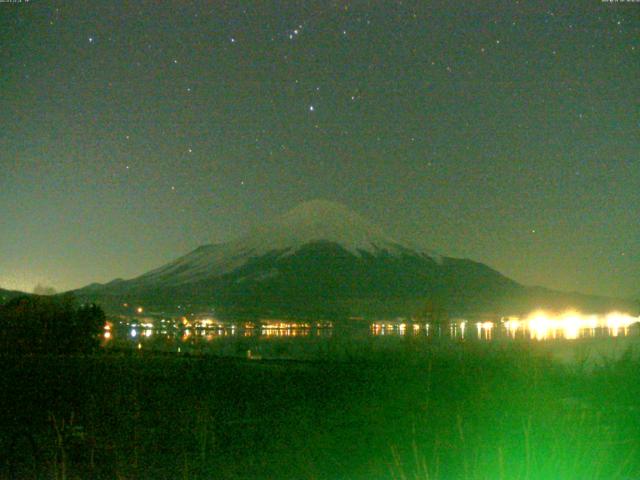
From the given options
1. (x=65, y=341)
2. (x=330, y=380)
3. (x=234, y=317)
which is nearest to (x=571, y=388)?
(x=330, y=380)

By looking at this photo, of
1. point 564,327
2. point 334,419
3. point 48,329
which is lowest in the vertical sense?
point 334,419

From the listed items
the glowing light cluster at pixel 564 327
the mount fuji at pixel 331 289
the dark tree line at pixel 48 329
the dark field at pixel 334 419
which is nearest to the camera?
the dark field at pixel 334 419

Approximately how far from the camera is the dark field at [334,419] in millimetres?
10695

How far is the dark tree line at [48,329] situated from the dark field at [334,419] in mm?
Result: 7015

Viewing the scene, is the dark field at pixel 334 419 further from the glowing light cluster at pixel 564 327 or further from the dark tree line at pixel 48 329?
the dark tree line at pixel 48 329

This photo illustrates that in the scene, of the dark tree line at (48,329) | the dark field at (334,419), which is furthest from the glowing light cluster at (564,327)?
the dark tree line at (48,329)

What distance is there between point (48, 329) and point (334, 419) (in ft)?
59.9

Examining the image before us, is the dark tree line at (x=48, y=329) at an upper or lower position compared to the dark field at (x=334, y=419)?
upper

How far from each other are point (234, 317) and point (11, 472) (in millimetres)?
108906

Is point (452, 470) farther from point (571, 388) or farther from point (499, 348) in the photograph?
point (499, 348)

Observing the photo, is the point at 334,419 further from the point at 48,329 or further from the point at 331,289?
the point at 331,289

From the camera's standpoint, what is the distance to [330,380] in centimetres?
1925

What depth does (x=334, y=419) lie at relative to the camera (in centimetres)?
1480

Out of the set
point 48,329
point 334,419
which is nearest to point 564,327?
point 48,329
